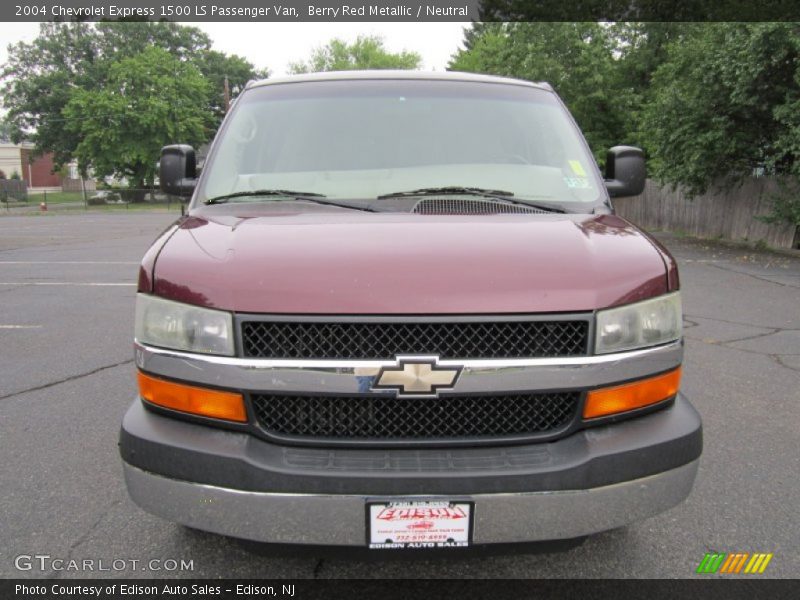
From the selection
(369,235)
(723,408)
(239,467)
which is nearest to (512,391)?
(369,235)

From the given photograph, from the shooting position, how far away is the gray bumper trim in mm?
1900

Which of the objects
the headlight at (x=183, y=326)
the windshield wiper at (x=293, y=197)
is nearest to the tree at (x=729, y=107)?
the windshield wiper at (x=293, y=197)

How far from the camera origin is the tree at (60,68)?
54188 mm

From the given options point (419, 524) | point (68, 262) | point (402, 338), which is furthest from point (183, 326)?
point (68, 262)

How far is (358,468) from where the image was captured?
1.94 m

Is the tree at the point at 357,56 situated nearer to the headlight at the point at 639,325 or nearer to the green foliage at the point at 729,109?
the green foliage at the point at 729,109

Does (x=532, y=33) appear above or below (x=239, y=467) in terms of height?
above

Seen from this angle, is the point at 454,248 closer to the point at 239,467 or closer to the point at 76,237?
the point at 239,467

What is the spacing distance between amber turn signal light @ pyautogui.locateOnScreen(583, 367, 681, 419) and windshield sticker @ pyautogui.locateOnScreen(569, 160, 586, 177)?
1.20 metres

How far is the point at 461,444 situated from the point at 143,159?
50.4 m

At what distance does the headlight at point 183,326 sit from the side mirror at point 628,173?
93.6 inches

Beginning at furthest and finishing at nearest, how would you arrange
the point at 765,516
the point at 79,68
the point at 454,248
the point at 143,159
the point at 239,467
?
the point at 79,68 → the point at 143,159 → the point at 765,516 → the point at 454,248 → the point at 239,467

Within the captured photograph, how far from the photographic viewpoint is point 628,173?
354 centimetres

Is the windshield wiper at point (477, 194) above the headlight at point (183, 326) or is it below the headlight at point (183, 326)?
above
